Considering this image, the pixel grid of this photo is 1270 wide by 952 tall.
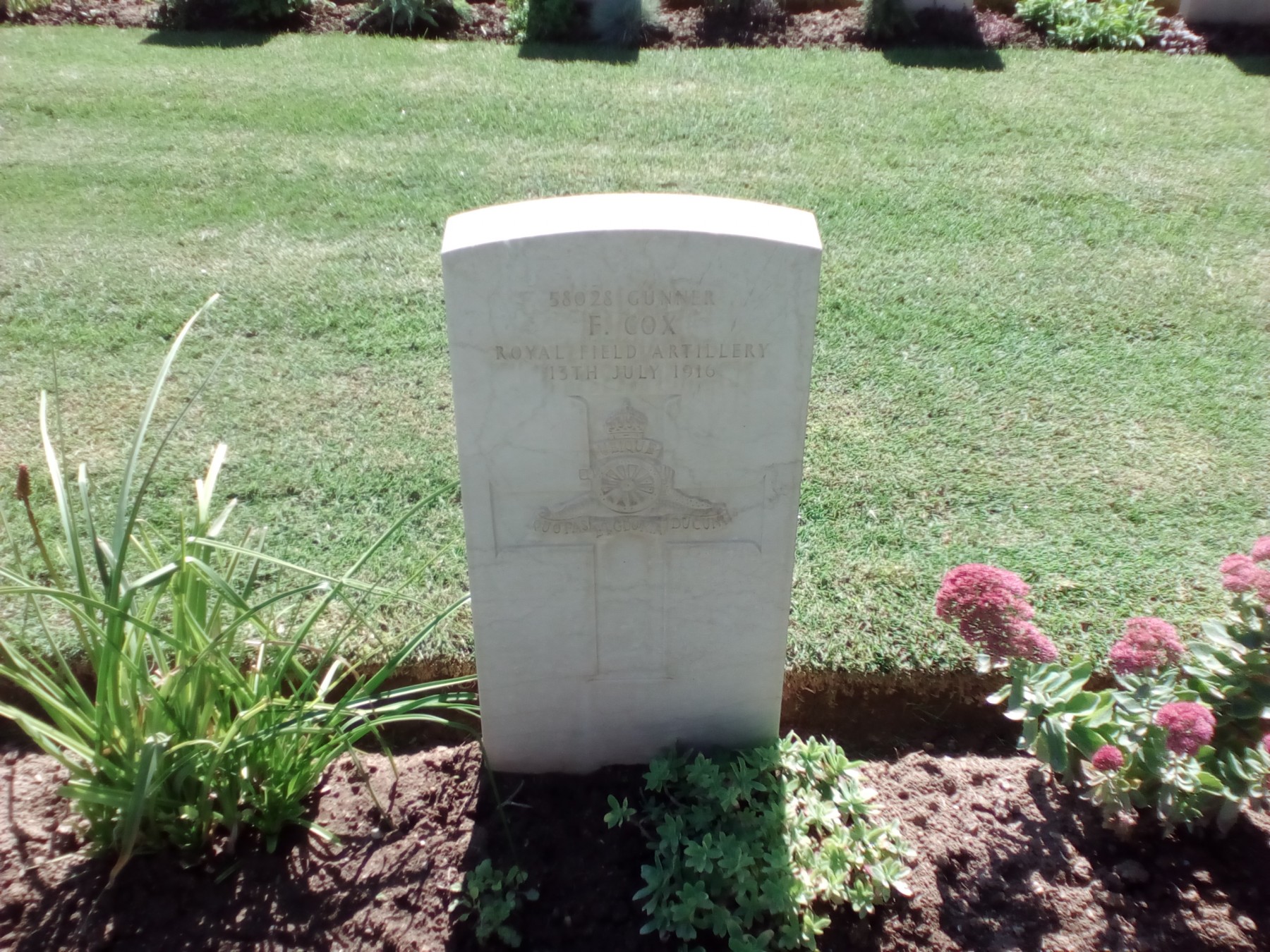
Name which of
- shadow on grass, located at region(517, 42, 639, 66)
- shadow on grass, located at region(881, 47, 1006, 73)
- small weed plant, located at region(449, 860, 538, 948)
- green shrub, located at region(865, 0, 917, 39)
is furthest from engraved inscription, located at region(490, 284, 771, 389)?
green shrub, located at region(865, 0, 917, 39)

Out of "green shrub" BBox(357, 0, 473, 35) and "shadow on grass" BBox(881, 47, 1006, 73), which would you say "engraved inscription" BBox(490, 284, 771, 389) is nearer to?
"shadow on grass" BBox(881, 47, 1006, 73)

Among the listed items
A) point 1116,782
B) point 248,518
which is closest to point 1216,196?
point 1116,782

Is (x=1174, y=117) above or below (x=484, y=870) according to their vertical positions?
above

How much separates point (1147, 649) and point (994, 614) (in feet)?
1.19

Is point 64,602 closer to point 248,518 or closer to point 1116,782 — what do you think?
point 248,518

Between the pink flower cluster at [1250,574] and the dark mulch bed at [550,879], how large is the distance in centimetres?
62

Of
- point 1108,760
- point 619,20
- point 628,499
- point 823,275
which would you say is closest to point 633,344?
point 628,499

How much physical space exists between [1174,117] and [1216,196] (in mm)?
1528

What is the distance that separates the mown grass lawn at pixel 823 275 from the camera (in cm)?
342

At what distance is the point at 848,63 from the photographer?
808 cm

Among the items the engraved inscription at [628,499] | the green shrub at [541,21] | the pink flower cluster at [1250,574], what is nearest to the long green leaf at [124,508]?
the engraved inscription at [628,499]

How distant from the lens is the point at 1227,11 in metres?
9.05

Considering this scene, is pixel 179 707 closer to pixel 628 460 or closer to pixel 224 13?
pixel 628 460

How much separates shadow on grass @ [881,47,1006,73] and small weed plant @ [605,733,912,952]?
7.14 m
